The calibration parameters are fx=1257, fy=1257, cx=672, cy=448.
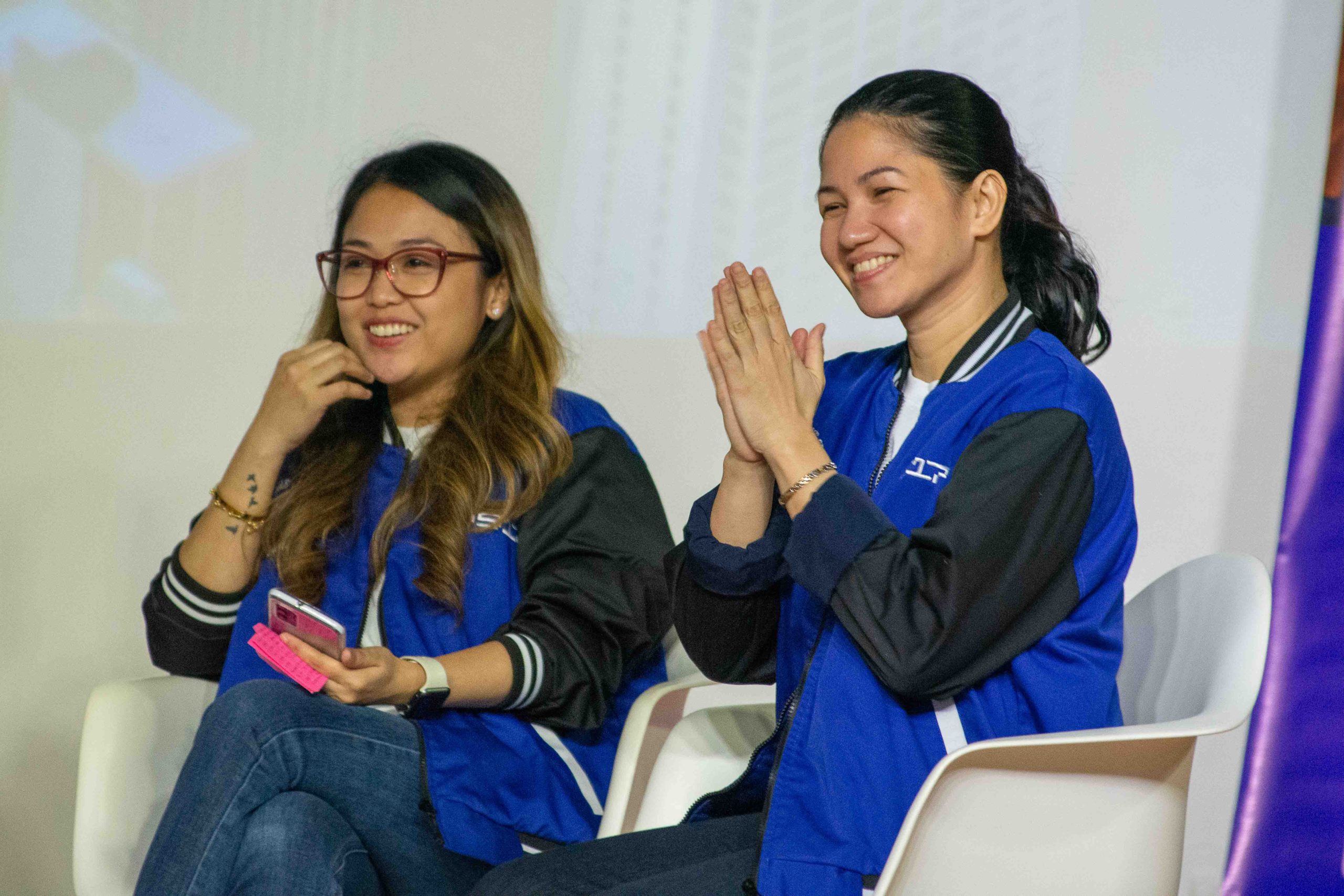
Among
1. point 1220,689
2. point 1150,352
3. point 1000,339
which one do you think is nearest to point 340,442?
point 1000,339

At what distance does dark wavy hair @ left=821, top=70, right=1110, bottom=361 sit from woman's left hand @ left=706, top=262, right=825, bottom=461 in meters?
0.21

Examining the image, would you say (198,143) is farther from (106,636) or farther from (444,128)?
(106,636)

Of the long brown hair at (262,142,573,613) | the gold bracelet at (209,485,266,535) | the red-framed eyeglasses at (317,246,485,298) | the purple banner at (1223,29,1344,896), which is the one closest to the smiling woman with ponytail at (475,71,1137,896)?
the long brown hair at (262,142,573,613)

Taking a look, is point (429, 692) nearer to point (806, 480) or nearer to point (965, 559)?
point (806, 480)

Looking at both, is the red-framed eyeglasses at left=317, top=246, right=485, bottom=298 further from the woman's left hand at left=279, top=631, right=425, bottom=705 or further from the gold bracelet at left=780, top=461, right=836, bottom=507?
the gold bracelet at left=780, top=461, right=836, bottom=507

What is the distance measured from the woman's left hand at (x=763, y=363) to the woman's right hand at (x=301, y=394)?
72cm

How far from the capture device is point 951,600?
1.14m

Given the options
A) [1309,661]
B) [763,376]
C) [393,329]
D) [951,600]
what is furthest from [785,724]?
[1309,661]

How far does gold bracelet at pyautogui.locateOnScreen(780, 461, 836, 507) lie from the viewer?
1.25 m

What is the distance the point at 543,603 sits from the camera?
5.50ft

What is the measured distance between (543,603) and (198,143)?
172cm

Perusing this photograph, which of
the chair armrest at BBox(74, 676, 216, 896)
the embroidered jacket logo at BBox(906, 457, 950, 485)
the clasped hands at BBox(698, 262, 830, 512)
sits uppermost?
the clasped hands at BBox(698, 262, 830, 512)

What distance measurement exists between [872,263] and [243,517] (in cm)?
101

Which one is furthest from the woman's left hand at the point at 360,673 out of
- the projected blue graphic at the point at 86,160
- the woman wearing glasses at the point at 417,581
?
the projected blue graphic at the point at 86,160
